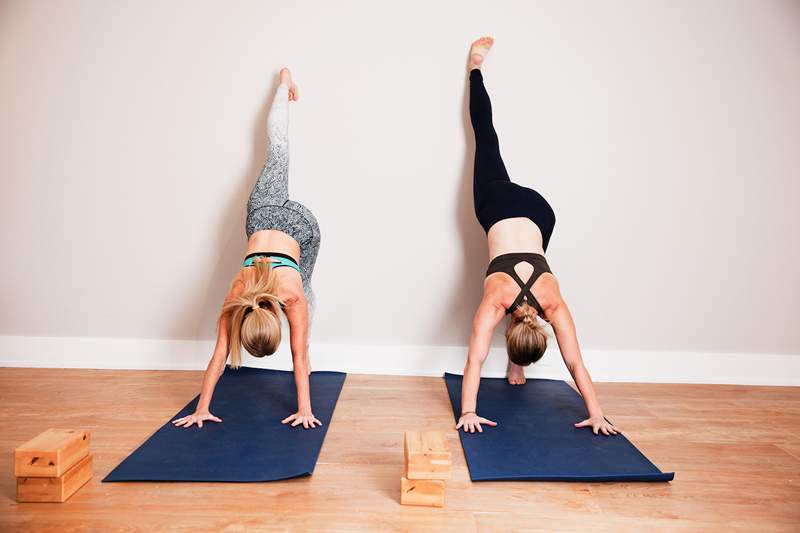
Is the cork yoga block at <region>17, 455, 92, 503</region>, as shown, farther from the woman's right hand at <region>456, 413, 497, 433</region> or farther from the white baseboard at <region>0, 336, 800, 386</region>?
the white baseboard at <region>0, 336, 800, 386</region>

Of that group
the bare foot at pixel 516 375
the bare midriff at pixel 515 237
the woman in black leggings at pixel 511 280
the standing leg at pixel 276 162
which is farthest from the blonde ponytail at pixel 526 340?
the standing leg at pixel 276 162

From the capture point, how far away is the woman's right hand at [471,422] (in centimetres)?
265

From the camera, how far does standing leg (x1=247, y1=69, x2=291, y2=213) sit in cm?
337

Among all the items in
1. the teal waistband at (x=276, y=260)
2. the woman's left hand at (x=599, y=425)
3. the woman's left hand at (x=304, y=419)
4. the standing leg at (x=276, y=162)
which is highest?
the standing leg at (x=276, y=162)

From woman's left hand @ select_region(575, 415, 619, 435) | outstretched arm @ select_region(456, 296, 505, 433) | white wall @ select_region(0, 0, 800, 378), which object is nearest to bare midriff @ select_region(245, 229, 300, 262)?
white wall @ select_region(0, 0, 800, 378)

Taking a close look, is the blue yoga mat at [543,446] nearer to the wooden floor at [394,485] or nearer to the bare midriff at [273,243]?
the wooden floor at [394,485]

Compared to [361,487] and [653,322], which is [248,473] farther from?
[653,322]

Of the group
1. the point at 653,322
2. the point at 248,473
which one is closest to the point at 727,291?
the point at 653,322

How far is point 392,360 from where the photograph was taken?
3.86 meters

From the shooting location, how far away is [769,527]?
1842 millimetres

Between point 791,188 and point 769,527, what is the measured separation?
9.55 feet

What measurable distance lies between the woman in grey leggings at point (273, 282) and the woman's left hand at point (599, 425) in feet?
4.67

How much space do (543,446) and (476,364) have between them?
1.82 feet

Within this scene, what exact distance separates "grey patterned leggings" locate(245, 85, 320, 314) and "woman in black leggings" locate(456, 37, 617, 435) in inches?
46.6
